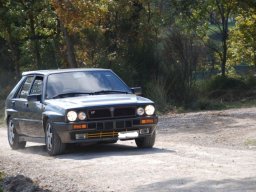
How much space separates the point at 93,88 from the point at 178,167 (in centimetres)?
362

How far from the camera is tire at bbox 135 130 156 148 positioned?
13680 mm

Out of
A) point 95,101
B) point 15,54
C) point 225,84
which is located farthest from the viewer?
point 15,54

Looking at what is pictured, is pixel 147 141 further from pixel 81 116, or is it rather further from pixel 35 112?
pixel 35 112

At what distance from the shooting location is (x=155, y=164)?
11.4 meters

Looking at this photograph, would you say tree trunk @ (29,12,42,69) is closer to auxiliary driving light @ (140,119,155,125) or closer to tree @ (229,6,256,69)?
tree @ (229,6,256,69)

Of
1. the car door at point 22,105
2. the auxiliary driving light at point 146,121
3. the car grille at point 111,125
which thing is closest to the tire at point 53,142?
the car grille at point 111,125

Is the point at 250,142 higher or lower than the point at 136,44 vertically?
lower

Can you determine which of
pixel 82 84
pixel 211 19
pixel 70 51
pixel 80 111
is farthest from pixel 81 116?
pixel 211 19

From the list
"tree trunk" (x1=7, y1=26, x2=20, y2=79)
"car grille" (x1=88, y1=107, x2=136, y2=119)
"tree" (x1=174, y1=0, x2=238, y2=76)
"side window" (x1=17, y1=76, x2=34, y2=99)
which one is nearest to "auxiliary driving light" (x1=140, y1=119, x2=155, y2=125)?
"car grille" (x1=88, y1=107, x2=136, y2=119)

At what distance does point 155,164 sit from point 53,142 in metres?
2.58

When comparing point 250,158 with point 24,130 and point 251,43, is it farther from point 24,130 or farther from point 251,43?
point 251,43

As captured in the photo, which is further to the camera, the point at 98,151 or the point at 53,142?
the point at 98,151

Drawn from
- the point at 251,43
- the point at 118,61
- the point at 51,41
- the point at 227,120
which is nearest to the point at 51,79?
the point at 227,120

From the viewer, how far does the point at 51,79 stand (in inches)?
569
